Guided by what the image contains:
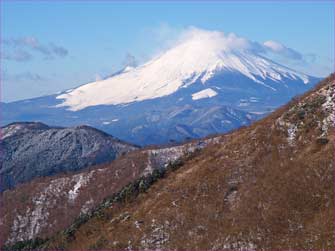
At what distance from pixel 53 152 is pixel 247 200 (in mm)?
144839

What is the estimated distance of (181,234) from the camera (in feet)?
162

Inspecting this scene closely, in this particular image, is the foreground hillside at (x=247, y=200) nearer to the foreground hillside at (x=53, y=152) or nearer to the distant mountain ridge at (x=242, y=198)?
the distant mountain ridge at (x=242, y=198)

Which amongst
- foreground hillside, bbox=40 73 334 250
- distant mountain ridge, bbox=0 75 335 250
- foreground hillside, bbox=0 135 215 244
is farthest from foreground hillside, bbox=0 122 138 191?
A: foreground hillside, bbox=40 73 334 250

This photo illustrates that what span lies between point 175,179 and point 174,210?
27.3 feet

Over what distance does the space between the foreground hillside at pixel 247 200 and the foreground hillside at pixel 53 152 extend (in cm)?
11751

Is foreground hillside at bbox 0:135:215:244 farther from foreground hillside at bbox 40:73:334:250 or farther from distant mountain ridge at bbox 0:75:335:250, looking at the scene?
foreground hillside at bbox 40:73:334:250

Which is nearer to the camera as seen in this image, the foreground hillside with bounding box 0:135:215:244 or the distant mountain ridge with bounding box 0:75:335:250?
the distant mountain ridge with bounding box 0:75:335:250

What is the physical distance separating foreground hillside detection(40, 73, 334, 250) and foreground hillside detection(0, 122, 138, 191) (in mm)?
117509

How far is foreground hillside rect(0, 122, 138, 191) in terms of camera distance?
590 ft

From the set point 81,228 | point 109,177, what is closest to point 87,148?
point 109,177

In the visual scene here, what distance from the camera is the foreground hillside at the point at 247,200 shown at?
4500cm

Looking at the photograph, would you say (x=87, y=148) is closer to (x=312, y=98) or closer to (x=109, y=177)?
(x=109, y=177)

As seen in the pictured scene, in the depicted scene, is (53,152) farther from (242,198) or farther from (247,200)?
(247,200)

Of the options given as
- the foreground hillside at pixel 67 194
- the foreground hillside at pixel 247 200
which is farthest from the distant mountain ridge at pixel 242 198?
the foreground hillside at pixel 67 194
